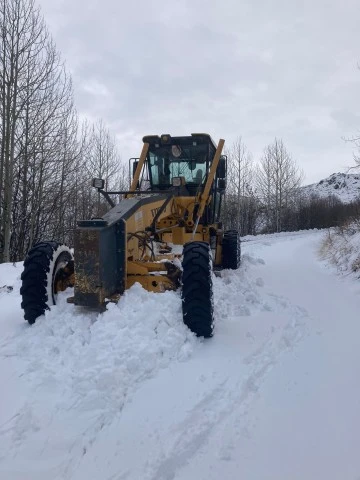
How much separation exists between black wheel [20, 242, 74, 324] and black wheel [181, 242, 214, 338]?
5.19 feet

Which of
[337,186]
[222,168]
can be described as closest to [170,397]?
[222,168]

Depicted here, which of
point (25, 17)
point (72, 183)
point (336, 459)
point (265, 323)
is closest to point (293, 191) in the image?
point (72, 183)

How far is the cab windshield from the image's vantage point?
7.95 m

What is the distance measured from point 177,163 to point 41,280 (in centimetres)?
409

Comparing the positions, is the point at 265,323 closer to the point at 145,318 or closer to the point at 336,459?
the point at 145,318

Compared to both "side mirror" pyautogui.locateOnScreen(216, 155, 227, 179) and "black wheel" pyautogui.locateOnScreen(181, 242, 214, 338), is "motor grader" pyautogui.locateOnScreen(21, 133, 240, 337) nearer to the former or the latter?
"black wheel" pyautogui.locateOnScreen(181, 242, 214, 338)

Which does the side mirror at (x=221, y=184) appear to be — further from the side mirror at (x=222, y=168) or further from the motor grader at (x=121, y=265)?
the motor grader at (x=121, y=265)

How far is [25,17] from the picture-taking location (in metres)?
12.6

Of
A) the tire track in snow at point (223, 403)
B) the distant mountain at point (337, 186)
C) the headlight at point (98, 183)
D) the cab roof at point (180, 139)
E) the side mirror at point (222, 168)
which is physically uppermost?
the distant mountain at point (337, 186)

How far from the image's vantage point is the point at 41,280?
4.80m

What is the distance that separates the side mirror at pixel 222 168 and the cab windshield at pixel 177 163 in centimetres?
42


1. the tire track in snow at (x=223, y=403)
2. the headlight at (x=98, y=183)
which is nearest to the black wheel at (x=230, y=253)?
the tire track in snow at (x=223, y=403)

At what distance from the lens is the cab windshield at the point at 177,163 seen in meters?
7.95

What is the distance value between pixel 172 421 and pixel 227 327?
2214 mm
